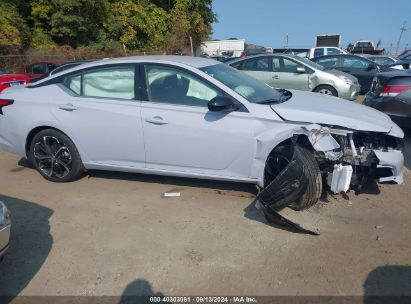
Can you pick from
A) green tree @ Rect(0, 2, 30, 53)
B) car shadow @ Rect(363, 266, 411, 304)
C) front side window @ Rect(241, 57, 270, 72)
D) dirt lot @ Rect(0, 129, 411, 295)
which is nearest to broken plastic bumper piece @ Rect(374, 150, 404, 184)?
dirt lot @ Rect(0, 129, 411, 295)

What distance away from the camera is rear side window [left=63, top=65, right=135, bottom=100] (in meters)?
4.65

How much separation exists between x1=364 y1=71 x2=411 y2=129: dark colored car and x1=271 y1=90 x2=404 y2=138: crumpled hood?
6.95 feet

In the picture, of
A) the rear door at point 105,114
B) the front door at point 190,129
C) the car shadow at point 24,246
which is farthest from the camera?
the rear door at point 105,114

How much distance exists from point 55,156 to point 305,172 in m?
3.17

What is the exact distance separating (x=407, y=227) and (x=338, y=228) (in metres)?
0.68

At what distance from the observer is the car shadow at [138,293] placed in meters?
2.88

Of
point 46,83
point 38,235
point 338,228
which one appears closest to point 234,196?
point 338,228

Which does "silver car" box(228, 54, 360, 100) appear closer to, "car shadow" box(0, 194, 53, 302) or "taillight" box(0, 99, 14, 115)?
"taillight" box(0, 99, 14, 115)

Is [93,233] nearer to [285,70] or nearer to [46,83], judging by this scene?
[46,83]

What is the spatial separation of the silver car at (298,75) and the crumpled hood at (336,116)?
5977 mm

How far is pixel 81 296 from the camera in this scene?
2.94 m

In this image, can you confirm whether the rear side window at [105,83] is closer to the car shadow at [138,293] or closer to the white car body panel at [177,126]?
the white car body panel at [177,126]

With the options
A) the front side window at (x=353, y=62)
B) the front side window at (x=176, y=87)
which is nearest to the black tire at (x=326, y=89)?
the front side window at (x=353, y=62)

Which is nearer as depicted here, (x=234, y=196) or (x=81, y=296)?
(x=81, y=296)
